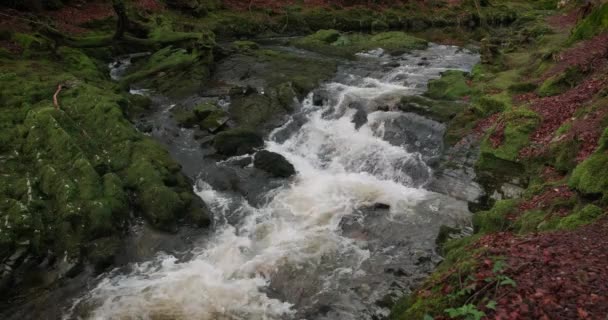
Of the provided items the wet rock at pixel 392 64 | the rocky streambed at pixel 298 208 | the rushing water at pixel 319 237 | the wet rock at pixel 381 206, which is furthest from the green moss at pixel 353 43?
the wet rock at pixel 381 206

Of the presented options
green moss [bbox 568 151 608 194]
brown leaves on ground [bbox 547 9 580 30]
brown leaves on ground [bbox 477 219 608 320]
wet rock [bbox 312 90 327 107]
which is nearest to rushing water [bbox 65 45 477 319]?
wet rock [bbox 312 90 327 107]

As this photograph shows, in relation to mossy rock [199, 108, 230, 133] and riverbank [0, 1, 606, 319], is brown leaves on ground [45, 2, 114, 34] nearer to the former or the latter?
riverbank [0, 1, 606, 319]

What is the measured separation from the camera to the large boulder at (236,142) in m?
15.7

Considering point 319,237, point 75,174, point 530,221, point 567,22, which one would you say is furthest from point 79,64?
point 567,22

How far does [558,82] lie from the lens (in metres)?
15.0

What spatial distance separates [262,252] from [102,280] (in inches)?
147

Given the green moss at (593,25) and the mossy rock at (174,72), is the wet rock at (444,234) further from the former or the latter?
the mossy rock at (174,72)

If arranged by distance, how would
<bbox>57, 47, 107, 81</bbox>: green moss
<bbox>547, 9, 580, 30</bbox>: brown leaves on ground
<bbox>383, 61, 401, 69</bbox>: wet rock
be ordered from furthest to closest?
<bbox>547, 9, 580, 30</bbox>: brown leaves on ground, <bbox>383, 61, 401, 69</bbox>: wet rock, <bbox>57, 47, 107, 81</bbox>: green moss

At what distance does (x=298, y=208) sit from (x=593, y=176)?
7280 mm

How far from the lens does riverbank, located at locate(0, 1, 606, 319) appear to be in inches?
276

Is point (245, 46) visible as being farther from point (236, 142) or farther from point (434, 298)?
point (434, 298)

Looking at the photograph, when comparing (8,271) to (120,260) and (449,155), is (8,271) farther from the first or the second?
(449,155)

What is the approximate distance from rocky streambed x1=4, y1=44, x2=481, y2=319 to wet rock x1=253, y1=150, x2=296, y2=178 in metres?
0.04

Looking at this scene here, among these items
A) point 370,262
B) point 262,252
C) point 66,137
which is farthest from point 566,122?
point 66,137
